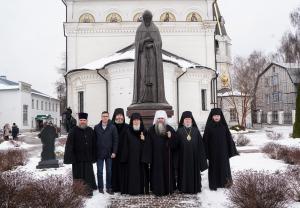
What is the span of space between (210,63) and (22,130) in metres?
25.1

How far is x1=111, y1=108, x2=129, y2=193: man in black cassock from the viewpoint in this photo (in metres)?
7.74

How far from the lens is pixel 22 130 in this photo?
46438 mm

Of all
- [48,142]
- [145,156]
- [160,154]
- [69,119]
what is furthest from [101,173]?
[69,119]

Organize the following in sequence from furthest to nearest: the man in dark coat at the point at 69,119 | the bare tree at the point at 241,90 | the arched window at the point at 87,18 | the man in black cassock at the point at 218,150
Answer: the bare tree at the point at 241,90, the arched window at the point at 87,18, the man in dark coat at the point at 69,119, the man in black cassock at the point at 218,150

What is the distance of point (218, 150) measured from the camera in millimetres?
7930

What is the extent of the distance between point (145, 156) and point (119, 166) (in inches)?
26.4

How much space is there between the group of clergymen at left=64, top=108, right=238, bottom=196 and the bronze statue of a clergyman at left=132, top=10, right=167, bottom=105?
250 centimetres

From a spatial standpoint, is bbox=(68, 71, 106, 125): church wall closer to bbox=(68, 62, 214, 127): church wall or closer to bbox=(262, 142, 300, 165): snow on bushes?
bbox=(68, 62, 214, 127): church wall

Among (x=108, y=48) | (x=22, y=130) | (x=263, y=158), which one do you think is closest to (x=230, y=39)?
(x=108, y=48)

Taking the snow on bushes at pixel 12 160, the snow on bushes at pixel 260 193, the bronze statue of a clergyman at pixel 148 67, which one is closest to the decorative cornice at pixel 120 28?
the snow on bushes at pixel 12 160

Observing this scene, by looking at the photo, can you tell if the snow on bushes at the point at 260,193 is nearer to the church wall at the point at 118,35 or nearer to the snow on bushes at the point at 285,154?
the snow on bushes at the point at 285,154

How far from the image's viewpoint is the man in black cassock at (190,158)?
7.57 metres

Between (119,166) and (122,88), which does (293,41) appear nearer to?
(122,88)

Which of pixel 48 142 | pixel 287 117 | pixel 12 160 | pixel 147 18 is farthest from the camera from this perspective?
pixel 287 117
